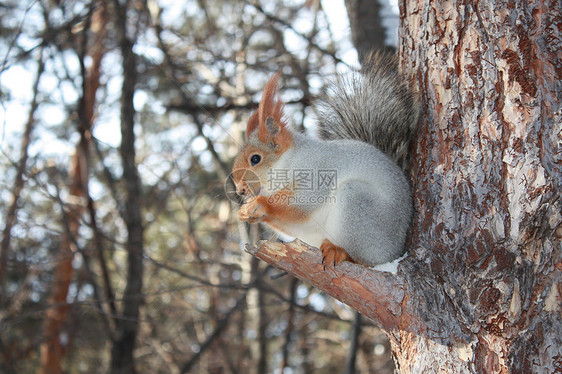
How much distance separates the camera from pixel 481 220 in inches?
54.1

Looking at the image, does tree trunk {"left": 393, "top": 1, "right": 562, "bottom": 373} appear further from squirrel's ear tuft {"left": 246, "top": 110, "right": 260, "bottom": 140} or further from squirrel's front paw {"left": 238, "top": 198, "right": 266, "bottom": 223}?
squirrel's ear tuft {"left": 246, "top": 110, "right": 260, "bottom": 140}

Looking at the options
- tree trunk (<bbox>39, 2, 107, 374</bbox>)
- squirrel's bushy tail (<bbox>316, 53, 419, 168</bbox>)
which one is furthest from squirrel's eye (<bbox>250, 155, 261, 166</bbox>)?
tree trunk (<bbox>39, 2, 107, 374</bbox>)

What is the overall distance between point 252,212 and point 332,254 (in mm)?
347

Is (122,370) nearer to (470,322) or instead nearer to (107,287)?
(107,287)

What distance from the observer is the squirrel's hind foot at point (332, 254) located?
4.91ft

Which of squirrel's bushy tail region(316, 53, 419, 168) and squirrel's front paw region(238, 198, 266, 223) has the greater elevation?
squirrel's bushy tail region(316, 53, 419, 168)

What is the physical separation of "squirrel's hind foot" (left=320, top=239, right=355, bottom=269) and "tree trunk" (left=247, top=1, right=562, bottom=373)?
0.10 ft

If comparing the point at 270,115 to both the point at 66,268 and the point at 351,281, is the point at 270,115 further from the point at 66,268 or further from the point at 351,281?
the point at 66,268

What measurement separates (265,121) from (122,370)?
10.0 ft

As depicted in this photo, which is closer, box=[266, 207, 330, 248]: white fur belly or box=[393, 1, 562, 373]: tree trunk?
box=[393, 1, 562, 373]: tree trunk

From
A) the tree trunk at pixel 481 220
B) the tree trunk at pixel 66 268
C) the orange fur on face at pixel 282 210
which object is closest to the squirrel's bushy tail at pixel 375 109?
the tree trunk at pixel 481 220

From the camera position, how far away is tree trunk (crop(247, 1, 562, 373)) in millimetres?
1262

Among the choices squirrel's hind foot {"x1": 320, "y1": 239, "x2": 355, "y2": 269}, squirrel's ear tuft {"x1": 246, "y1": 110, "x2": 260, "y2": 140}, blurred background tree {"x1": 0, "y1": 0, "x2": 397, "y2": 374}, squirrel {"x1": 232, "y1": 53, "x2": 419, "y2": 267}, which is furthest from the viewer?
blurred background tree {"x1": 0, "y1": 0, "x2": 397, "y2": 374}

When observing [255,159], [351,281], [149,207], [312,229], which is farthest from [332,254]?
[149,207]
